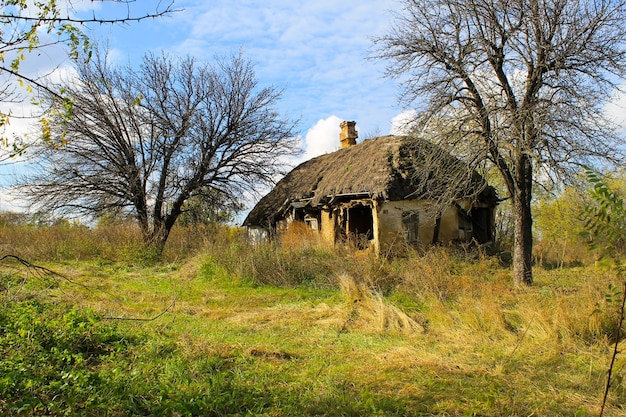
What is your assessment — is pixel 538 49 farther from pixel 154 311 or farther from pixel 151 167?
pixel 151 167

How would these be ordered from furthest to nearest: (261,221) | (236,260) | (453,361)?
(261,221) < (236,260) < (453,361)

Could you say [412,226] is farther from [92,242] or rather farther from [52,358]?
[52,358]

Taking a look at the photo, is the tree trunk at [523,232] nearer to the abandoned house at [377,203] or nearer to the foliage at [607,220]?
the abandoned house at [377,203]

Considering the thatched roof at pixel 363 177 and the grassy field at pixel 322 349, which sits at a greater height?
the thatched roof at pixel 363 177

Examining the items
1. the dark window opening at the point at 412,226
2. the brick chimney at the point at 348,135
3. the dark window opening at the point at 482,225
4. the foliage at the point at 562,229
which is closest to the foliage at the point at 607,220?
the foliage at the point at 562,229

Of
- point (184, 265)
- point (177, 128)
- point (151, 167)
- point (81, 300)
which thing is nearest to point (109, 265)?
point (184, 265)

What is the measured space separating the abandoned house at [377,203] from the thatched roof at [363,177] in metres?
0.03

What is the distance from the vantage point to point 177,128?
17203 millimetres

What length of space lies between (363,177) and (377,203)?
5.05ft

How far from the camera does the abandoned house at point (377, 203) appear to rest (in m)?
14.8

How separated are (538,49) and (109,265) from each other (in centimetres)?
1323

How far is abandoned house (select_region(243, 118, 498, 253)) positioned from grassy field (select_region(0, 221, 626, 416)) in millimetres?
4006

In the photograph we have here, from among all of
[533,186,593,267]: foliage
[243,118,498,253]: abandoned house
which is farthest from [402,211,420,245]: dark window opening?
[533,186,593,267]: foliage

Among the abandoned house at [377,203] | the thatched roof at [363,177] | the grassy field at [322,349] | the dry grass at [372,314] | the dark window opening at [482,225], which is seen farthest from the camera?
the dark window opening at [482,225]
